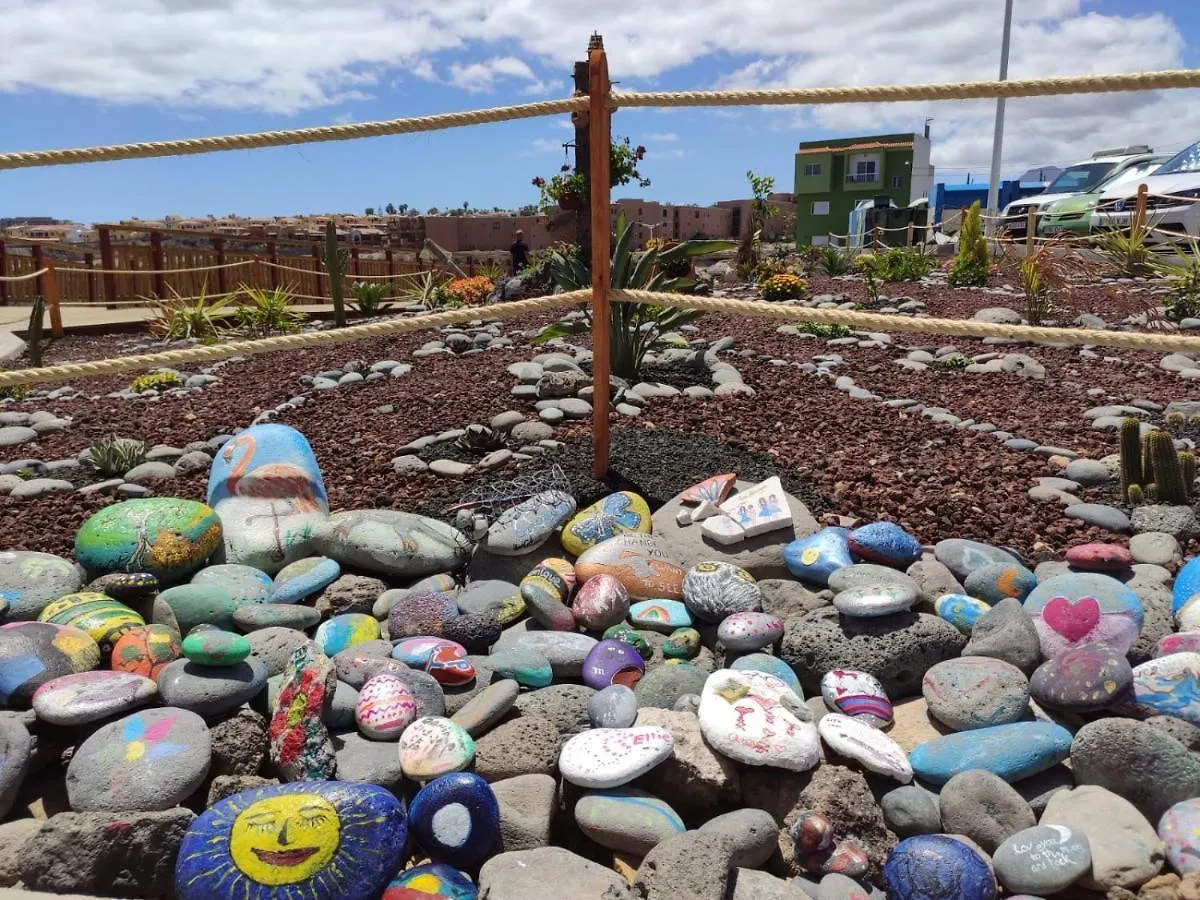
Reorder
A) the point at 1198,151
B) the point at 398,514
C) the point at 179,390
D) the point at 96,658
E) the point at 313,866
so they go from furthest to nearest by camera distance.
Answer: the point at 1198,151 → the point at 179,390 → the point at 398,514 → the point at 96,658 → the point at 313,866

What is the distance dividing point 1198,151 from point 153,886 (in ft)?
62.8

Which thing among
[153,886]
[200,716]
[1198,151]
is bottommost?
[153,886]

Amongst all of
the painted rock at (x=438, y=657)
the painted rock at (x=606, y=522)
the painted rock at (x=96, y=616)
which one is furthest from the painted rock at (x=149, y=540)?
the painted rock at (x=606, y=522)

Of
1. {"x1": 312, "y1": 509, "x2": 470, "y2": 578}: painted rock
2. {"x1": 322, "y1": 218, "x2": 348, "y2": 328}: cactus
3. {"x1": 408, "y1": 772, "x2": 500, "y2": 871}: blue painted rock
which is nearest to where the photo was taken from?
{"x1": 408, "y1": 772, "x2": 500, "y2": 871}: blue painted rock

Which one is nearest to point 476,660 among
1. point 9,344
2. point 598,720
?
point 598,720

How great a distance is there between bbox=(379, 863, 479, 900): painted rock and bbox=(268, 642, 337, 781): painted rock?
0.37m

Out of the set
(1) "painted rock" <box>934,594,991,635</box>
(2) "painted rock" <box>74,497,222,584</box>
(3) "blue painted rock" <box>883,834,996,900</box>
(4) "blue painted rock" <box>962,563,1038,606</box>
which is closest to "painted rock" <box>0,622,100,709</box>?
(2) "painted rock" <box>74,497,222,584</box>

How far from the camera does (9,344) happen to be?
35.0 ft

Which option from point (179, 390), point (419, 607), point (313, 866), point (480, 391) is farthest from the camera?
point (179, 390)

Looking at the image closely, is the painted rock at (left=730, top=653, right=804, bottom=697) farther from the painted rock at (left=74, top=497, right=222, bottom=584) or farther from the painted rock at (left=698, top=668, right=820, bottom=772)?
the painted rock at (left=74, top=497, right=222, bottom=584)

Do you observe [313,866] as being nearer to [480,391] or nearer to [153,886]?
[153,886]

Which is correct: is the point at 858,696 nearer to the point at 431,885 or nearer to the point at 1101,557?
the point at 1101,557

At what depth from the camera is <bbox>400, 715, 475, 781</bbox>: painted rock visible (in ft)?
6.52

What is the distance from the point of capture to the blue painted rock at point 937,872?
1.67 metres
